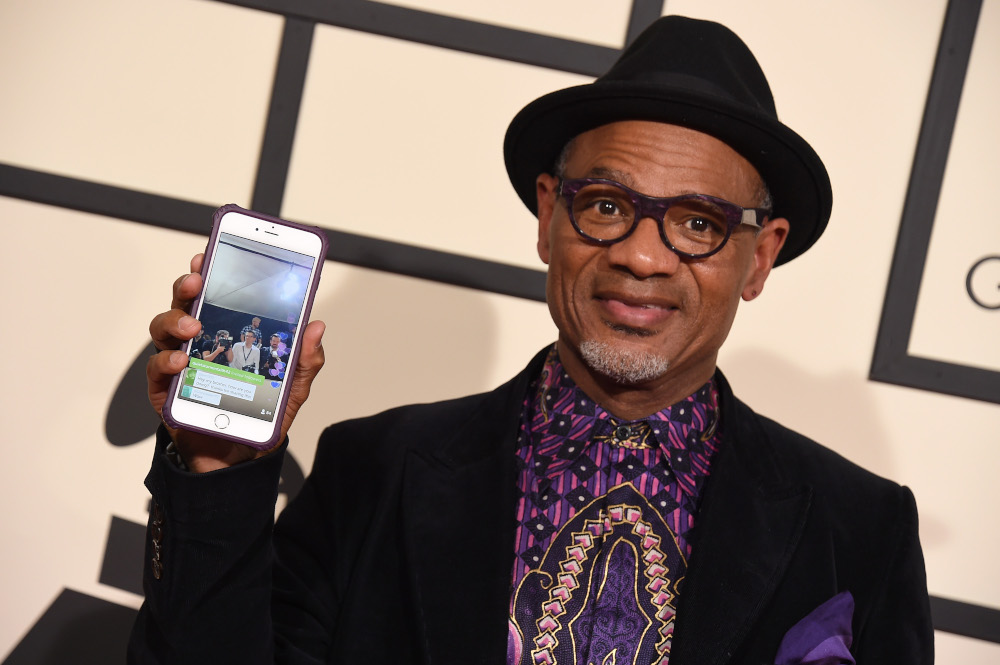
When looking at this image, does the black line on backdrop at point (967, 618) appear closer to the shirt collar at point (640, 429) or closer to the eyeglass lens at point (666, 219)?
the shirt collar at point (640, 429)

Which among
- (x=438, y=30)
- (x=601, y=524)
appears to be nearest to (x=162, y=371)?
(x=601, y=524)

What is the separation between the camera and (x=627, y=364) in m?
1.72

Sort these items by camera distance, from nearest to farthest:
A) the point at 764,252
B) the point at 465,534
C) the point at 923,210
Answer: the point at 465,534
the point at 764,252
the point at 923,210

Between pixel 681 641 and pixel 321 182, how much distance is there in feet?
5.46

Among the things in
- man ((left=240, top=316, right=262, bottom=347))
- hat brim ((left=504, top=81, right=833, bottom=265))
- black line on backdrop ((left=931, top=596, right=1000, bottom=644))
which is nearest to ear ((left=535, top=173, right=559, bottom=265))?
hat brim ((left=504, top=81, right=833, bottom=265))

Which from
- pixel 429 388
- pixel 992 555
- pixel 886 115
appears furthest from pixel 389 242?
pixel 992 555

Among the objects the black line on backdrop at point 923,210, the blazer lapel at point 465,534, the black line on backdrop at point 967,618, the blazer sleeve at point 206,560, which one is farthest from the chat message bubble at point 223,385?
the black line on backdrop at point 967,618

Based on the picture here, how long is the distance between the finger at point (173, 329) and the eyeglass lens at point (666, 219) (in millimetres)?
738

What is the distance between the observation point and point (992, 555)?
2.64m

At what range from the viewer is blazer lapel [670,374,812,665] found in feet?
5.17

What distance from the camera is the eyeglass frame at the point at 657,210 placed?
169cm

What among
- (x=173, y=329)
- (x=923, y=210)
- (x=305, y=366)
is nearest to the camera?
(x=173, y=329)

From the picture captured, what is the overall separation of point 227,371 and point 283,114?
1.43 m

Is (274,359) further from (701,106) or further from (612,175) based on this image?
(701,106)
